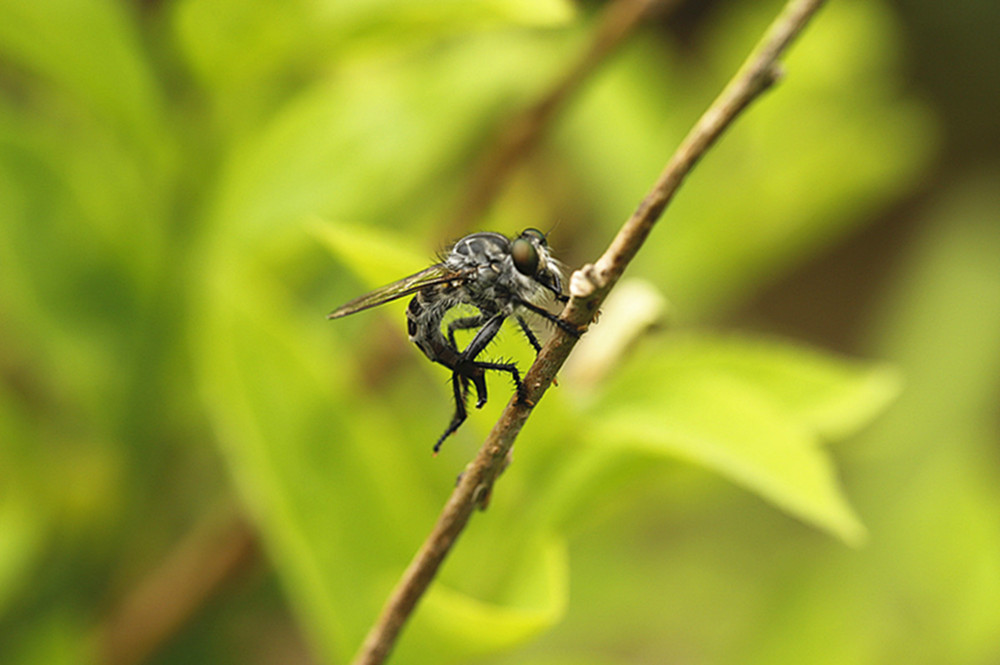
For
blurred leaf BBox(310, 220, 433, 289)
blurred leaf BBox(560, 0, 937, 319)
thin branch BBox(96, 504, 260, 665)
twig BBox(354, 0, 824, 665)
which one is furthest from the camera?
blurred leaf BBox(560, 0, 937, 319)

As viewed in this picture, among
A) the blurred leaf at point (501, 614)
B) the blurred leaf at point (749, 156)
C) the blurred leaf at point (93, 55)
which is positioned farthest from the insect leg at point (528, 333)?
the blurred leaf at point (749, 156)

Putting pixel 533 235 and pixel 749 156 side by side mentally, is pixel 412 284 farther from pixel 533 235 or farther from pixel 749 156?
pixel 749 156

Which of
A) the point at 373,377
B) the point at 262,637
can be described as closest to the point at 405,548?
the point at 373,377

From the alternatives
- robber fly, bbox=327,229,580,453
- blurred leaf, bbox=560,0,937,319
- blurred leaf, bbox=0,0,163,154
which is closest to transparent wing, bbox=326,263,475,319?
robber fly, bbox=327,229,580,453

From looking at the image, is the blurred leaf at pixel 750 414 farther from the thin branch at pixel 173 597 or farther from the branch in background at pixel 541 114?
the thin branch at pixel 173 597

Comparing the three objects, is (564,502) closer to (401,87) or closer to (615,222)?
(401,87)

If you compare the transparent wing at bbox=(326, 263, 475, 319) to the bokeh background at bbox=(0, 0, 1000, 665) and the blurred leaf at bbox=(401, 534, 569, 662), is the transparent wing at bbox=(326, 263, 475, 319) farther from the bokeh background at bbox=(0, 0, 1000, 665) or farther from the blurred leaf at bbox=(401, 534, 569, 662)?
the blurred leaf at bbox=(401, 534, 569, 662)

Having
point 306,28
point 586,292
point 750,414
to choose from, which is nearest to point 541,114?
point 306,28
